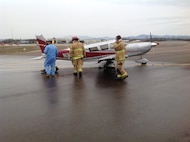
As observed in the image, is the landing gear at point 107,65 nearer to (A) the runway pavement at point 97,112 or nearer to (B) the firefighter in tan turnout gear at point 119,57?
(B) the firefighter in tan turnout gear at point 119,57

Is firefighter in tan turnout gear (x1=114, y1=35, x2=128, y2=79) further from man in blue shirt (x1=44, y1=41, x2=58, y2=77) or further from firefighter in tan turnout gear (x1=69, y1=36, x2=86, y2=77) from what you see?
man in blue shirt (x1=44, y1=41, x2=58, y2=77)

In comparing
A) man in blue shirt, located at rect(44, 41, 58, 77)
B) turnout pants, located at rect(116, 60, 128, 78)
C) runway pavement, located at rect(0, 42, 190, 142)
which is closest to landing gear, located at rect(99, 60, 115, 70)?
man in blue shirt, located at rect(44, 41, 58, 77)

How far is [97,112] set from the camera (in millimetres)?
6613

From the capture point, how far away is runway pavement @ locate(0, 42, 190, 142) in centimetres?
508

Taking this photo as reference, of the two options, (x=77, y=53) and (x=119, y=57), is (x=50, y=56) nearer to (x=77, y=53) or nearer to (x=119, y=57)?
(x=77, y=53)

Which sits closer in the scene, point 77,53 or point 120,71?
point 120,71

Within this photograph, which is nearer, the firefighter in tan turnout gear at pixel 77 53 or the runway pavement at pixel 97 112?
the runway pavement at pixel 97 112

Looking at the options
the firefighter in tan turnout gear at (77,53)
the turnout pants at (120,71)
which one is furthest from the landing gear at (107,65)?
the turnout pants at (120,71)

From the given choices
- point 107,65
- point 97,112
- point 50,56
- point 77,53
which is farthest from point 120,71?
point 97,112

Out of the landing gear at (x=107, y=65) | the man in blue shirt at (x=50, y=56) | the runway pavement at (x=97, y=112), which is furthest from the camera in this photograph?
the landing gear at (x=107, y=65)

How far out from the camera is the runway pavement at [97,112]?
5.08 metres

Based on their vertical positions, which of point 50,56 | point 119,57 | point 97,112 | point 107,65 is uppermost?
point 50,56

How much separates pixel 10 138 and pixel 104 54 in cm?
1105

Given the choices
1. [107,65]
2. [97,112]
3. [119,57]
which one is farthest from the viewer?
[107,65]
